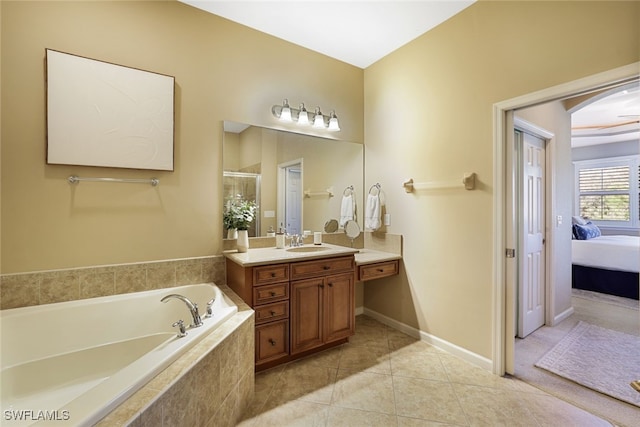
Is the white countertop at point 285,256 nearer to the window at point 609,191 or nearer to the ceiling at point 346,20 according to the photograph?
Result: the ceiling at point 346,20

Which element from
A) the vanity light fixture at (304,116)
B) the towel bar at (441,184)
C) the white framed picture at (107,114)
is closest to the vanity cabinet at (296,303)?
the towel bar at (441,184)

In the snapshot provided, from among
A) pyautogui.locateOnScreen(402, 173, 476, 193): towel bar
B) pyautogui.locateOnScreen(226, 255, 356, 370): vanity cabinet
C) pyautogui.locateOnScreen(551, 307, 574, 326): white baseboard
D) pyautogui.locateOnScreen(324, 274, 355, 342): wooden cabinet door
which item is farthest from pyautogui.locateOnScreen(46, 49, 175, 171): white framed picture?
pyautogui.locateOnScreen(551, 307, 574, 326): white baseboard

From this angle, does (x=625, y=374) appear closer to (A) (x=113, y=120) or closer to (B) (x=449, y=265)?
(B) (x=449, y=265)

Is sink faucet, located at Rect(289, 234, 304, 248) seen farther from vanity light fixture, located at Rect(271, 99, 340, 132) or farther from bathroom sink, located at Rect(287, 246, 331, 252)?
vanity light fixture, located at Rect(271, 99, 340, 132)

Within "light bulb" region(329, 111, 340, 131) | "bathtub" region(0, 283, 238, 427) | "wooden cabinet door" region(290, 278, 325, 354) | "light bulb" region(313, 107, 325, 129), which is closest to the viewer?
"bathtub" region(0, 283, 238, 427)

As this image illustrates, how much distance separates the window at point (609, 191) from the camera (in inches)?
223

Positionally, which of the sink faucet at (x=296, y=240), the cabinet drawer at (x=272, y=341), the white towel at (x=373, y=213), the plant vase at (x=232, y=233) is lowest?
the cabinet drawer at (x=272, y=341)

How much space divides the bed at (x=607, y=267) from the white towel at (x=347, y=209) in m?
3.62

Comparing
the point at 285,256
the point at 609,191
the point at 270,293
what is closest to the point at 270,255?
the point at 285,256

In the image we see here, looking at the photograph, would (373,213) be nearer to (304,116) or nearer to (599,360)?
(304,116)

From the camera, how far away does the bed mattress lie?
3721 mm

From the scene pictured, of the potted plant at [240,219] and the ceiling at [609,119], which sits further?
the ceiling at [609,119]

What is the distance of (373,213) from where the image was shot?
3.06m

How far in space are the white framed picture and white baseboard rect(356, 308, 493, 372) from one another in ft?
8.38
